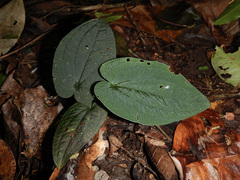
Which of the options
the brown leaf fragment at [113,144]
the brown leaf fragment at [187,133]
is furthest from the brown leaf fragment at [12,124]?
the brown leaf fragment at [187,133]

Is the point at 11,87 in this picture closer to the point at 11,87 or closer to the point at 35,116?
the point at 11,87

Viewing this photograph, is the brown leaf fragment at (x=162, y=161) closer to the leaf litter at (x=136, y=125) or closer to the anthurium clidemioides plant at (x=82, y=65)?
the leaf litter at (x=136, y=125)

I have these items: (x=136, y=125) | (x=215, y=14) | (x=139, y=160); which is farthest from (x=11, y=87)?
(x=215, y=14)

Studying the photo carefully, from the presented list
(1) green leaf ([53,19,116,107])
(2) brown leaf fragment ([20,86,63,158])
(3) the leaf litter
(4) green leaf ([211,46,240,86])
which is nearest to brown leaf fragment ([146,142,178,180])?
(3) the leaf litter

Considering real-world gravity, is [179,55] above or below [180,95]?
below

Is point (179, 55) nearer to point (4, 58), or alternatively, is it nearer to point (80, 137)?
→ point (80, 137)

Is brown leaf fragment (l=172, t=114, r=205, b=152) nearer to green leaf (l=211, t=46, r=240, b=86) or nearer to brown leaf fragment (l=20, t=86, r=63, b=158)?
green leaf (l=211, t=46, r=240, b=86)

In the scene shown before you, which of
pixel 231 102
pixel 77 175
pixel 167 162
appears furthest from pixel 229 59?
pixel 77 175
